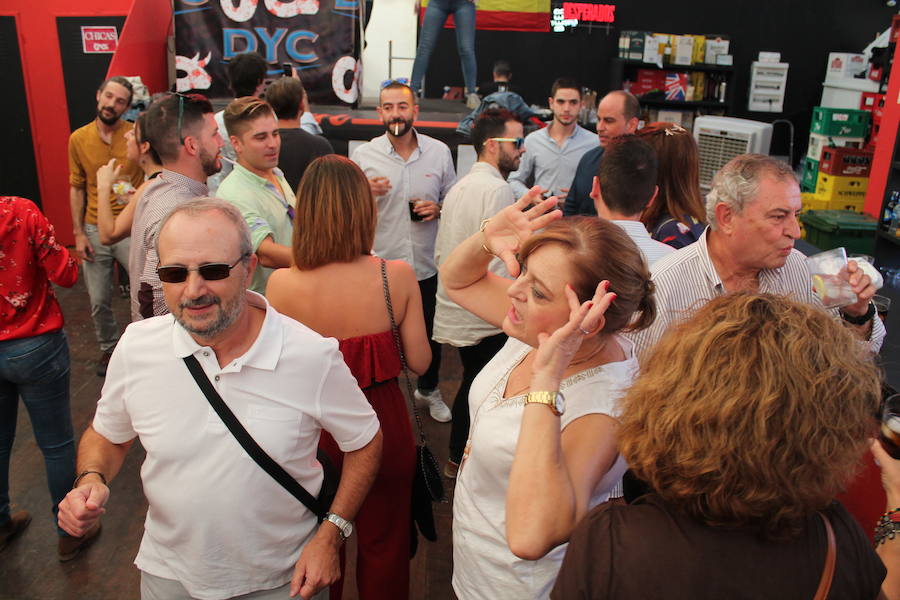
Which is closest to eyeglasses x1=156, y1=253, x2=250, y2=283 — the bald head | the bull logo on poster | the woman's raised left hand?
the woman's raised left hand

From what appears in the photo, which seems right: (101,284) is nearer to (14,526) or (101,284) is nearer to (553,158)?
(14,526)

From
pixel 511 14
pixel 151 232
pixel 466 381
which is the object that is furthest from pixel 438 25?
pixel 151 232

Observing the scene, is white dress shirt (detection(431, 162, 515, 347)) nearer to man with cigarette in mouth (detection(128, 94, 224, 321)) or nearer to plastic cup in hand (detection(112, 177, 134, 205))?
man with cigarette in mouth (detection(128, 94, 224, 321))

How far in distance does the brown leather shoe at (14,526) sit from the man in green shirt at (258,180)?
4.95ft

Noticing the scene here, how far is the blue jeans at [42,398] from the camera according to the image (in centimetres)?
269

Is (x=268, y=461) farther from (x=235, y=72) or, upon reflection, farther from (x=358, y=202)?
(x=235, y=72)

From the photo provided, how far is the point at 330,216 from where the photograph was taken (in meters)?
2.37

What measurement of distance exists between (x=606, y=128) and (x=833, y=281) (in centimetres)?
226

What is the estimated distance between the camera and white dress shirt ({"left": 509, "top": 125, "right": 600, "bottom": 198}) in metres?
4.69

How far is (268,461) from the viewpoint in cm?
165

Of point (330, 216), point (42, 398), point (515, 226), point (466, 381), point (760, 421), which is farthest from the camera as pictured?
point (466, 381)

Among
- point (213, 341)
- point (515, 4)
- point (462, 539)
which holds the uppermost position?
point (515, 4)

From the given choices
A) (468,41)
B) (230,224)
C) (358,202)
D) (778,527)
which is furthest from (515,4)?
(778,527)

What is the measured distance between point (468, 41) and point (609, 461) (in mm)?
6229
